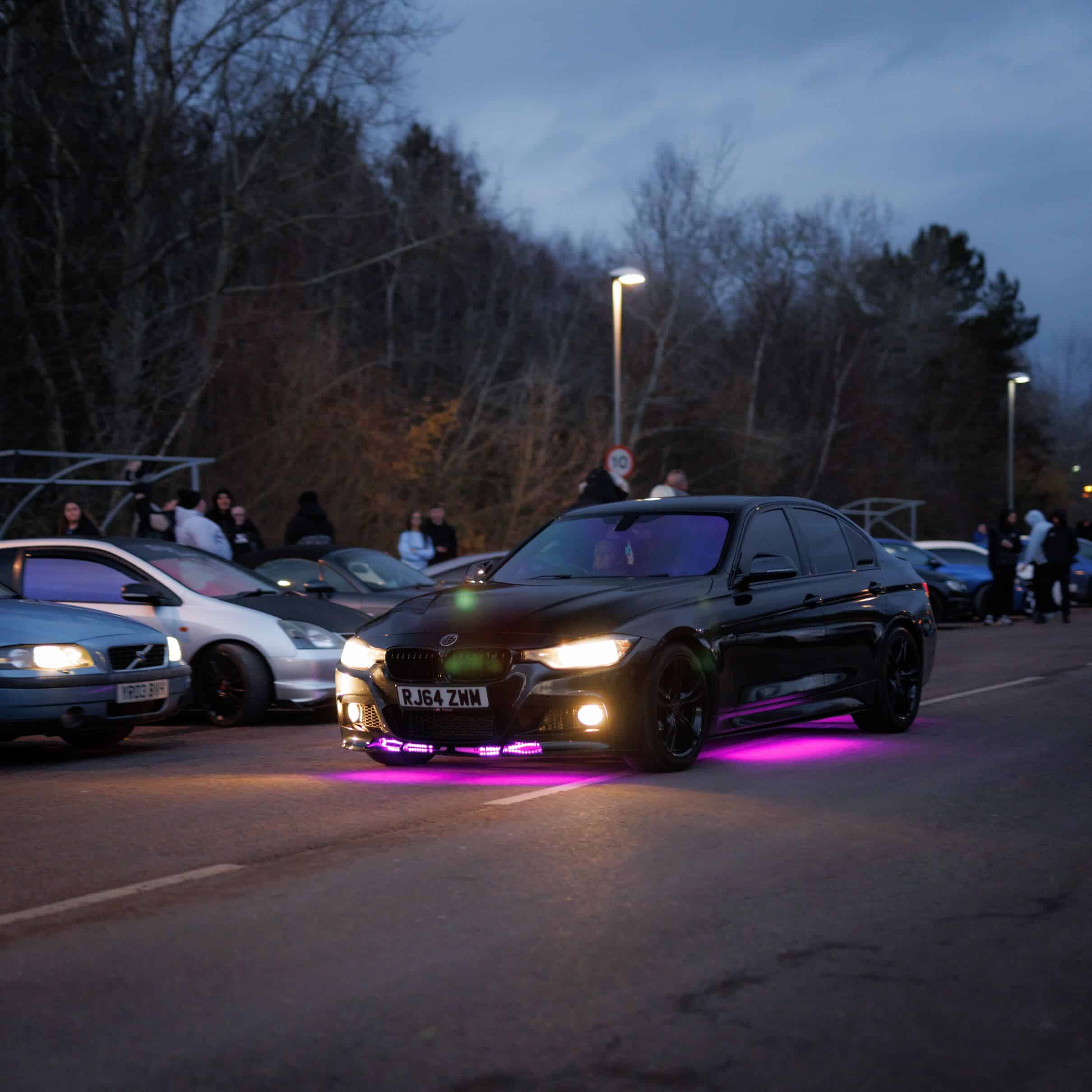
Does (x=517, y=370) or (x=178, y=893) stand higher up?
(x=517, y=370)

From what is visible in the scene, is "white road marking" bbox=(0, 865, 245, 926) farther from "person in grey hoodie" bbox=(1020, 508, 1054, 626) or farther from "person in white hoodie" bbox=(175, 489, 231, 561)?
"person in grey hoodie" bbox=(1020, 508, 1054, 626)

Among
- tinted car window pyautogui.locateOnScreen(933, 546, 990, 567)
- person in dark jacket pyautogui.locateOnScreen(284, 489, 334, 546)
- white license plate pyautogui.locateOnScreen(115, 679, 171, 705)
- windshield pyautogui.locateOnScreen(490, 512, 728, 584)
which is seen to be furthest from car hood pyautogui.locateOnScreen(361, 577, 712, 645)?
tinted car window pyautogui.locateOnScreen(933, 546, 990, 567)

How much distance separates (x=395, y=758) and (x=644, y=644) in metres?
1.59

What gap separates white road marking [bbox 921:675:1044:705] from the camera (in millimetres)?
12961

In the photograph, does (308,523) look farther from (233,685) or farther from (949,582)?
(949,582)

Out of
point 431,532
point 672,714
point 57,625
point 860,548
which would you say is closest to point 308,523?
point 431,532

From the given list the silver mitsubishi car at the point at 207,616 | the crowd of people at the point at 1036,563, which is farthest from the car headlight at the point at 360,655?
the crowd of people at the point at 1036,563

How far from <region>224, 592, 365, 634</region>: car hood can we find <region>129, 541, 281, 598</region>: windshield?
0.21 m

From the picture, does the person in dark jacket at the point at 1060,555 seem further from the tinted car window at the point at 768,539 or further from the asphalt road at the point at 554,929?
the asphalt road at the point at 554,929

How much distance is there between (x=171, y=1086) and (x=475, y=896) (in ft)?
6.57

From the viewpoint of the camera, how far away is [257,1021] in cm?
425

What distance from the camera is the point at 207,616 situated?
12383 mm

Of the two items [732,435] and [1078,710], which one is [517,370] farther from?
[1078,710]

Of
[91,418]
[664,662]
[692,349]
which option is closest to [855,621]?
[664,662]
